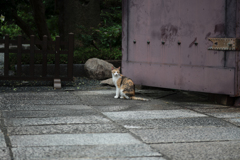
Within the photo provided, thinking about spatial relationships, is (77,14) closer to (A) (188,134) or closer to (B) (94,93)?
(B) (94,93)

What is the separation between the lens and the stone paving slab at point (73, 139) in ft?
14.2

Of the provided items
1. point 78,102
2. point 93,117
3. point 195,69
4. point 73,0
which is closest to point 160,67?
point 195,69

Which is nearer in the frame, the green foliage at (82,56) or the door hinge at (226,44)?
the door hinge at (226,44)

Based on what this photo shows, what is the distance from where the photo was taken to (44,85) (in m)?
10.4

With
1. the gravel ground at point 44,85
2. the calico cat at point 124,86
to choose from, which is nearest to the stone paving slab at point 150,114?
the calico cat at point 124,86

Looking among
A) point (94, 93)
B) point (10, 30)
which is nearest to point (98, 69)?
point (94, 93)

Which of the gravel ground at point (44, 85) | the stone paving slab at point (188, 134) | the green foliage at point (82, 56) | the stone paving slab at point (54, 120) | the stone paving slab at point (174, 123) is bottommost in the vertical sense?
the stone paving slab at point (188, 134)

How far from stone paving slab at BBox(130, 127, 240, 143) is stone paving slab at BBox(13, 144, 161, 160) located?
0.45 m

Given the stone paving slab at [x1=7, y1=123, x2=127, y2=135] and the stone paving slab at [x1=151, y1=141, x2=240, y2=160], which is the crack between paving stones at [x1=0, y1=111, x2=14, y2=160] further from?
the stone paving slab at [x1=151, y1=141, x2=240, y2=160]

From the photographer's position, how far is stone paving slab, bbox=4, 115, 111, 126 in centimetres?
542

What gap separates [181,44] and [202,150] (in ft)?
12.8

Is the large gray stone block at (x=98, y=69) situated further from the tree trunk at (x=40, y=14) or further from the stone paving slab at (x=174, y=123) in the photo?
the stone paving slab at (x=174, y=123)

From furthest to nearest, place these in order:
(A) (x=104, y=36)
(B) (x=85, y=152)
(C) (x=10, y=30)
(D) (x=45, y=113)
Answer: (C) (x=10, y=30), (A) (x=104, y=36), (D) (x=45, y=113), (B) (x=85, y=152)

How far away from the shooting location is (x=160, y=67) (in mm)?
8172
